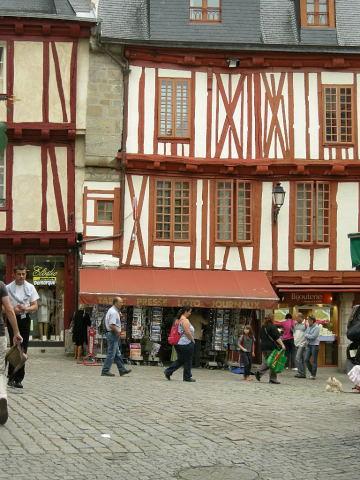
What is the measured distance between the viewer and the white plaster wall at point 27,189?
23375 millimetres

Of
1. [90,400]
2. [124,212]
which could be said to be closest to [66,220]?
[124,212]

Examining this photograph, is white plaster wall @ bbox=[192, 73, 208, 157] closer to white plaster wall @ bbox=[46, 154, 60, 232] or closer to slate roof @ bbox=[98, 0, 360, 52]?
slate roof @ bbox=[98, 0, 360, 52]

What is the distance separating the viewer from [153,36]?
944 inches

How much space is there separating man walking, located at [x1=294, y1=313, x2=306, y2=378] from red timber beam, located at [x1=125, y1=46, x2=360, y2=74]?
21.7 feet

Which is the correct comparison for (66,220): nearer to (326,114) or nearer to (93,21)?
(93,21)

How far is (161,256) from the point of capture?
2394 cm

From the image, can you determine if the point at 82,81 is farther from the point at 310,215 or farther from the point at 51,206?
the point at 310,215

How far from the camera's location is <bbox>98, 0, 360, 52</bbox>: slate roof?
24062 mm

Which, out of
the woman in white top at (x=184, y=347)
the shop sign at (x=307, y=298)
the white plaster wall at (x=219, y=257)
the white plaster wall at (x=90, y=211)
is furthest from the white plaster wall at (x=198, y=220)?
the woman in white top at (x=184, y=347)

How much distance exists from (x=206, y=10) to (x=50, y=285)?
331 inches

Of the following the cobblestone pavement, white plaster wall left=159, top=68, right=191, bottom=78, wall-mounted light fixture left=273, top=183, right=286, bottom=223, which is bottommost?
the cobblestone pavement

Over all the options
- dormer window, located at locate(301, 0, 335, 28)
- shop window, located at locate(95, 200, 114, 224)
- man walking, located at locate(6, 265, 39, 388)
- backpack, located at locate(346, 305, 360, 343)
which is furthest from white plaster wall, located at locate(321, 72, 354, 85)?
backpack, located at locate(346, 305, 360, 343)

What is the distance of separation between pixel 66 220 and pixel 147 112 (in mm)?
3470

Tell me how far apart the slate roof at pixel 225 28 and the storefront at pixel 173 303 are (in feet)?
19.8
